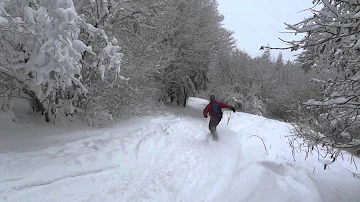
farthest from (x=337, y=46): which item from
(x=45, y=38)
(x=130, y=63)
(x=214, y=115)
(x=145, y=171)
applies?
(x=130, y=63)

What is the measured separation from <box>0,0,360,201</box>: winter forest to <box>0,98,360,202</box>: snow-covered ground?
14 centimetres

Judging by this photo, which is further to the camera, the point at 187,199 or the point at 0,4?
the point at 187,199

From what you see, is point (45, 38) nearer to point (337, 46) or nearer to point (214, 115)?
point (337, 46)

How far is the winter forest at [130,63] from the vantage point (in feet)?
11.0

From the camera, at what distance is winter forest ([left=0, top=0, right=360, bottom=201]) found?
3.36 meters

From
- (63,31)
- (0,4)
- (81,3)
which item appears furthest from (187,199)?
(81,3)

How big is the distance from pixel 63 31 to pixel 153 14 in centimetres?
524

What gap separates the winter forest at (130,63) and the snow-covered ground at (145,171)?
0.14m

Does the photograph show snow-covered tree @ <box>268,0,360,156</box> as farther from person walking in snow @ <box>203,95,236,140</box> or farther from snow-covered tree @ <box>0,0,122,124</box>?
person walking in snow @ <box>203,95,236,140</box>

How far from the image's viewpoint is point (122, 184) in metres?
4.52

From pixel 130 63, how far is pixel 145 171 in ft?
14.0

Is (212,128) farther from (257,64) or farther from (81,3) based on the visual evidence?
(257,64)

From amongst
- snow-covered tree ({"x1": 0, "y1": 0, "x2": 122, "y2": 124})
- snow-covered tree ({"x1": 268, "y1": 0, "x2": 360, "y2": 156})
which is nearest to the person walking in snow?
snow-covered tree ({"x1": 268, "y1": 0, "x2": 360, "y2": 156})

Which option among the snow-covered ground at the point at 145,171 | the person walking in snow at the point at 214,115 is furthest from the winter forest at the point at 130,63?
the person walking in snow at the point at 214,115
